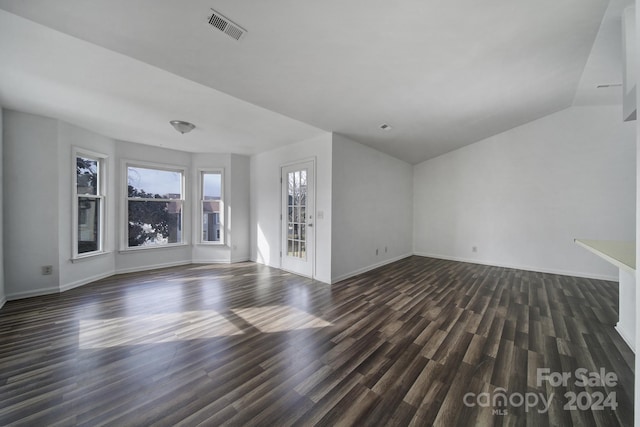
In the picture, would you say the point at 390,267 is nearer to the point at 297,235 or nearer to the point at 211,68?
the point at 297,235

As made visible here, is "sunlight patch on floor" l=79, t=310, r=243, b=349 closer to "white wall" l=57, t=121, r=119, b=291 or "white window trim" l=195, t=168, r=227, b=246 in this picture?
"white wall" l=57, t=121, r=119, b=291

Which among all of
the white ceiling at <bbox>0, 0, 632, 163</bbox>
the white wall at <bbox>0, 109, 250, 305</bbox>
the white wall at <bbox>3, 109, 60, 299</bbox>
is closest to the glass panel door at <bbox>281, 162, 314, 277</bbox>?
the white ceiling at <bbox>0, 0, 632, 163</bbox>

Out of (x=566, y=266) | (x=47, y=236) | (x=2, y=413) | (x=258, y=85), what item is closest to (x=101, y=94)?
(x=258, y=85)

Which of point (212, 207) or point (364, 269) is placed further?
point (212, 207)

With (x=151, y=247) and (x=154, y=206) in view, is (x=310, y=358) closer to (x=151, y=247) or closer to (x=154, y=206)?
(x=151, y=247)

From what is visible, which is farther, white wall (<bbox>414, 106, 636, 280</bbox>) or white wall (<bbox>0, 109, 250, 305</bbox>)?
white wall (<bbox>414, 106, 636, 280</bbox>)

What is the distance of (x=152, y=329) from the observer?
2533 mm

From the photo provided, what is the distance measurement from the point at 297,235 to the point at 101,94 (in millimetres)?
3434

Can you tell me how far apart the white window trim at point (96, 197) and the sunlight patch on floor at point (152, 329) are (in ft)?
6.30

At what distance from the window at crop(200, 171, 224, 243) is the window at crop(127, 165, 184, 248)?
48 centimetres

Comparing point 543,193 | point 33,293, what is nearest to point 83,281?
point 33,293

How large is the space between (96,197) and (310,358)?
4788 mm

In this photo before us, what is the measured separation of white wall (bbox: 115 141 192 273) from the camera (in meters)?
4.72

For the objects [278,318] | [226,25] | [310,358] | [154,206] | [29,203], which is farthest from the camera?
[154,206]
